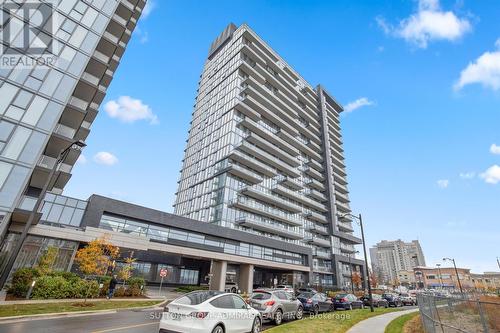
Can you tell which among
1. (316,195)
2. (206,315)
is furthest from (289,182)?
(206,315)

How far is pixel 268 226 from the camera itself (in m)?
52.7

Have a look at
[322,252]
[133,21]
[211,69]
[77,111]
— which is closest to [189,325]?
[77,111]

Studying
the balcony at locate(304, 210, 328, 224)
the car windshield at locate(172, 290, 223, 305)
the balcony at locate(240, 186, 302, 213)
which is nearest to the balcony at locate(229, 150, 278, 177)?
the balcony at locate(240, 186, 302, 213)

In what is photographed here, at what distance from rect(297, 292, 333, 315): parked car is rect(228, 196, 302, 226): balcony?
28943mm

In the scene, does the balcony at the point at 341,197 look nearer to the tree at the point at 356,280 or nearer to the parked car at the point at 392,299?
the tree at the point at 356,280

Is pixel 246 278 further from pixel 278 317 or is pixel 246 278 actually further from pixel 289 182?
pixel 289 182

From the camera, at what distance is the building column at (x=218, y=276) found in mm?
35969

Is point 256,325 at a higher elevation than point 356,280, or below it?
below

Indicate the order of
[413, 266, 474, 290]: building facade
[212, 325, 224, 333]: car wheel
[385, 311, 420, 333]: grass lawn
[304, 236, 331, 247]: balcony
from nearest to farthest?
1. [212, 325, 224, 333]: car wheel
2. [385, 311, 420, 333]: grass lawn
3. [304, 236, 331, 247]: balcony
4. [413, 266, 474, 290]: building facade

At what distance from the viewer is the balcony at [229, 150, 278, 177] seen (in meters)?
52.8

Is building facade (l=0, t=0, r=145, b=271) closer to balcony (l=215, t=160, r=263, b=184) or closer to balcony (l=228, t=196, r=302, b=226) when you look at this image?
balcony (l=215, t=160, r=263, b=184)

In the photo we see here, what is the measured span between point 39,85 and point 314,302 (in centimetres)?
2811

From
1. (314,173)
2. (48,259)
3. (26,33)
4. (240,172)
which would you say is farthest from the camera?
(314,173)

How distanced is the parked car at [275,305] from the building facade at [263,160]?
101ft
